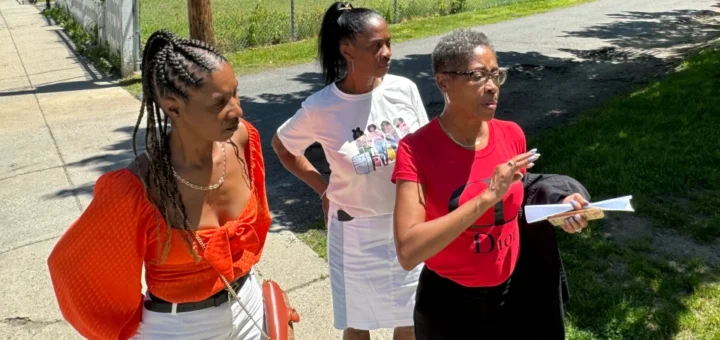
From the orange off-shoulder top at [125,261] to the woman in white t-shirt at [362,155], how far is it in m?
0.67

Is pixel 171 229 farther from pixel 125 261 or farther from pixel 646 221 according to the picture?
pixel 646 221

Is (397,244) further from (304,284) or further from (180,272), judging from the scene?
(304,284)

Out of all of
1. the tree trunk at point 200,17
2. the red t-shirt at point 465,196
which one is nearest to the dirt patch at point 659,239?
the red t-shirt at point 465,196

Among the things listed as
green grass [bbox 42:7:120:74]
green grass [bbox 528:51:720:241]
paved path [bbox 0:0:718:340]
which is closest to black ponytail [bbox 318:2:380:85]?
paved path [bbox 0:0:718:340]

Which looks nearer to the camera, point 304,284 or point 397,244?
point 397,244

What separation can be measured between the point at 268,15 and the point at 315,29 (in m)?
1.06

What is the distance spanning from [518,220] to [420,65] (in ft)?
29.7

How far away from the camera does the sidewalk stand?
407cm

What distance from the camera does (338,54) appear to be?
2.82 metres

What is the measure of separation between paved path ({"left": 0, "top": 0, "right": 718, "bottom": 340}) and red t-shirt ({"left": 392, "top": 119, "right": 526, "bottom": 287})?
1718mm

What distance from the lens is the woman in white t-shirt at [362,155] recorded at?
2637 mm

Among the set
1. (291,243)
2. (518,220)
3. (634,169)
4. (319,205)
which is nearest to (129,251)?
(518,220)

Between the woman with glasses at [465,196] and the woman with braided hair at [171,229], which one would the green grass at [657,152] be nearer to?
the woman with glasses at [465,196]

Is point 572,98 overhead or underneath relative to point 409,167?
underneath
